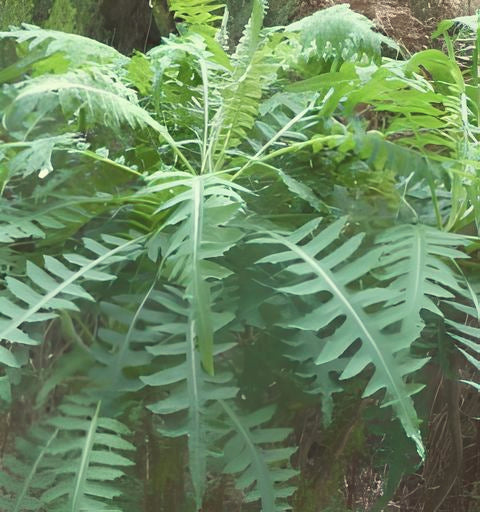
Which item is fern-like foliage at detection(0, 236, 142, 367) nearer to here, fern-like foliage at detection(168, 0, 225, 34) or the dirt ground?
fern-like foliage at detection(168, 0, 225, 34)

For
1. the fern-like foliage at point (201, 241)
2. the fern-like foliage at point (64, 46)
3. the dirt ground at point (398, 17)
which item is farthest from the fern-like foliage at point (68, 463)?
the dirt ground at point (398, 17)

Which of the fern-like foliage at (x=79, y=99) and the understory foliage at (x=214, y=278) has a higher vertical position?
the fern-like foliage at (x=79, y=99)

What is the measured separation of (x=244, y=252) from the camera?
29.0 inches

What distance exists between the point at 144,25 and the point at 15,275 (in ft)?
4.27

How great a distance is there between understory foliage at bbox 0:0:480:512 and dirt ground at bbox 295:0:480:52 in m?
0.85

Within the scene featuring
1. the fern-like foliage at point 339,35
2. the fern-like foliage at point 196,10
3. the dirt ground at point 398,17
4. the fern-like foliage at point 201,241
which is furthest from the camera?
the dirt ground at point 398,17

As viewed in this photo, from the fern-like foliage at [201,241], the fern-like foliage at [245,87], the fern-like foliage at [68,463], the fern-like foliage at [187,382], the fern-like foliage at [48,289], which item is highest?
the fern-like foliage at [245,87]

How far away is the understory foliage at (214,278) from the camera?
652 mm

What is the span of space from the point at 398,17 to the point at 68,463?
1.42m

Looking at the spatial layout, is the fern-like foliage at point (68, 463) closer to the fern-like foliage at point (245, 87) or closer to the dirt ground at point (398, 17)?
the fern-like foliage at point (245, 87)

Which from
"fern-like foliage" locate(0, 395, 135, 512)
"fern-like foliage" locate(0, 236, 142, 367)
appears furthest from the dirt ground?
"fern-like foliage" locate(0, 395, 135, 512)

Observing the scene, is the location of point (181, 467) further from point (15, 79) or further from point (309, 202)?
point (15, 79)

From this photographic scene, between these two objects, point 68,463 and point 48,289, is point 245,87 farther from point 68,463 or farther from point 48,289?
point 68,463

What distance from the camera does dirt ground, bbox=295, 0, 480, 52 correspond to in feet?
5.63
